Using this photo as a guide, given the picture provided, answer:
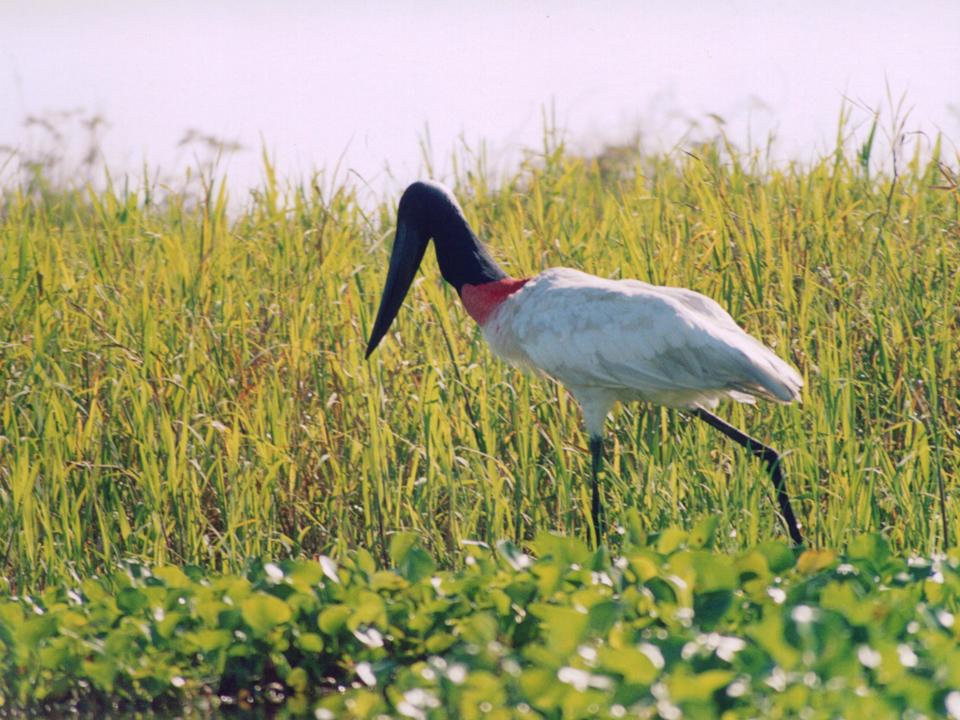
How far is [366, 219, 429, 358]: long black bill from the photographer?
5.29m

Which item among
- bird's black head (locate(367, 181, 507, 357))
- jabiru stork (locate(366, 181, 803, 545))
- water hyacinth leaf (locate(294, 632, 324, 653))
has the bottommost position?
water hyacinth leaf (locate(294, 632, 324, 653))

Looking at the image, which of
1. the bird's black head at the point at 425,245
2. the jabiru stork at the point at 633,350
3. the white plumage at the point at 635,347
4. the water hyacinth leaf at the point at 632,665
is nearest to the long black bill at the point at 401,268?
the bird's black head at the point at 425,245

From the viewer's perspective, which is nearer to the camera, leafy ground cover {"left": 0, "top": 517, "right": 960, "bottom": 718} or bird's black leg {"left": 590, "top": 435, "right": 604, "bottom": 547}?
leafy ground cover {"left": 0, "top": 517, "right": 960, "bottom": 718}

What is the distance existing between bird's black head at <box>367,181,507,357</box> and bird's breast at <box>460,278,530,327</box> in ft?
0.16

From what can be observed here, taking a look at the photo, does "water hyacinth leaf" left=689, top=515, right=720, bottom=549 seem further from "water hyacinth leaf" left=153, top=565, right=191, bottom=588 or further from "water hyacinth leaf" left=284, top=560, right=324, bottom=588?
"water hyacinth leaf" left=153, top=565, right=191, bottom=588

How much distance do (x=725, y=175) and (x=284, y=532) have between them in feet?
8.34

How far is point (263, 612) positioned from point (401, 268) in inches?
85.6

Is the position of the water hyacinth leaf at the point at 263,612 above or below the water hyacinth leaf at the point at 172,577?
below

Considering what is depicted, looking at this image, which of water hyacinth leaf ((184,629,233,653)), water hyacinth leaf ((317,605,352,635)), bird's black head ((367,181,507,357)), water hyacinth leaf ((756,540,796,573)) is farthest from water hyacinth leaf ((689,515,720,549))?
bird's black head ((367,181,507,357))

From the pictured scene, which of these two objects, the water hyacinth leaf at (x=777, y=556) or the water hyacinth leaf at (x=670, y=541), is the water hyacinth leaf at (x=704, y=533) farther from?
the water hyacinth leaf at (x=777, y=556)

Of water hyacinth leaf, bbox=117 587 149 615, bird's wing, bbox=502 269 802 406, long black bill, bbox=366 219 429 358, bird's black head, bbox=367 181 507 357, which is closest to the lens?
water hyacinth leaf, bbox=117 587 149 615

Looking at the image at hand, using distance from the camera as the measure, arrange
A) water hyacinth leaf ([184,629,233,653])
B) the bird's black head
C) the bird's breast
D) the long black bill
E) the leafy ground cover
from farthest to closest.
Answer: the long black bill < the bird's black head < the bird's breast < water hyacinth leaf ([184,629,233,653]) < the leafy ground cover

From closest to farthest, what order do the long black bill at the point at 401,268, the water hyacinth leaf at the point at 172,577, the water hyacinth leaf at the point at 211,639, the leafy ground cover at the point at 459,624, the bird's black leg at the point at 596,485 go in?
the leafy ground cover at the point at 459,624
the water hyacinth leaf at the point at 211,639
the water hyacinth leaf at the point at 172,577
the bird's black leg at the point at 596,485
the long black bill at the point at 401,268

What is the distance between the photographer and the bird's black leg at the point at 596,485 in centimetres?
449
